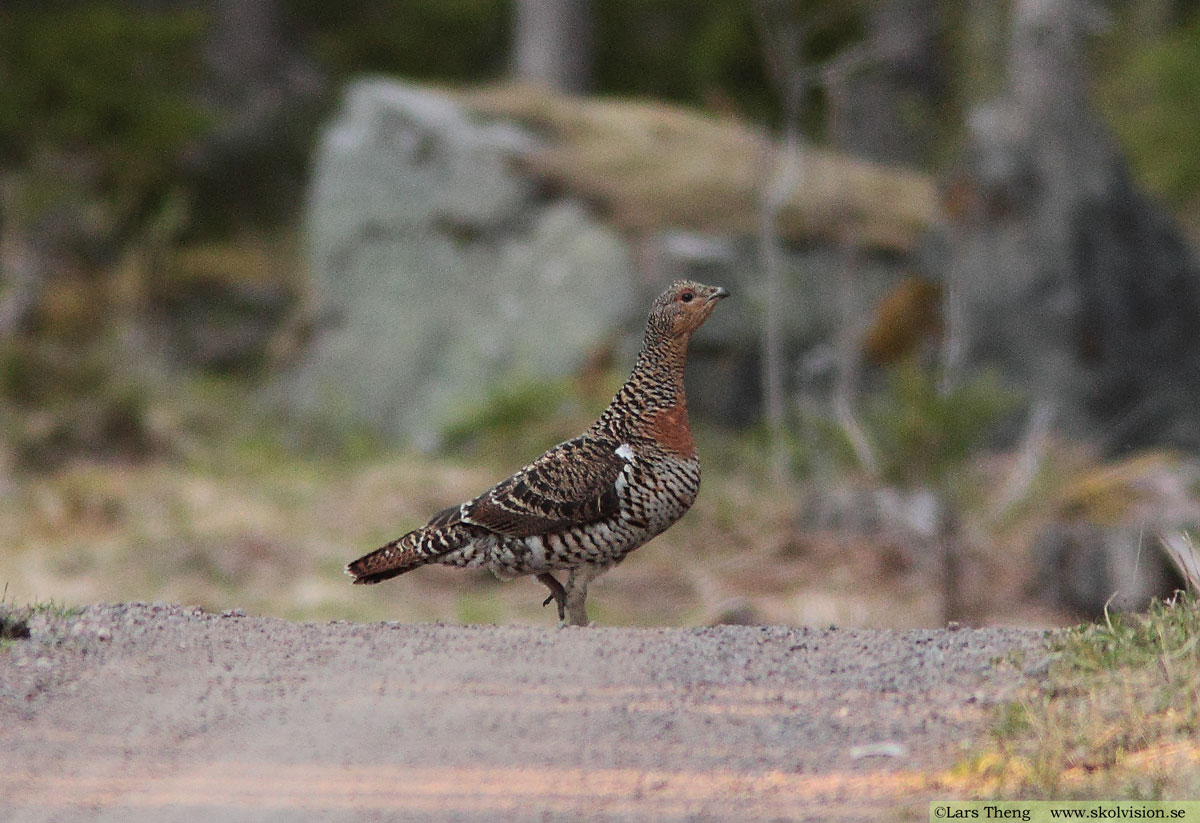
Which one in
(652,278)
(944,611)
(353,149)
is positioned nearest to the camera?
(944,611)

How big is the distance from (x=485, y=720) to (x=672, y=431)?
1.73m

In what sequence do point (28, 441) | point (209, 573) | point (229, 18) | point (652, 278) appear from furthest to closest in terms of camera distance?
point (229, 18)
point (652, 278)
point (28, 441)
point (209, 573)

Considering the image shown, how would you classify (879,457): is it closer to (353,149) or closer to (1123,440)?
(1123,440)

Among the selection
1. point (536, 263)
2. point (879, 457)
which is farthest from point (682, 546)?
point (536, 263)

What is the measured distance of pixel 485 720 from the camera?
360 centimetres

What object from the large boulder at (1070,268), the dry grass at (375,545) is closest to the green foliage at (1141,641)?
the dry grass at (375,545)

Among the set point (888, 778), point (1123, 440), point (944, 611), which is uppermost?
point (1123, 440)

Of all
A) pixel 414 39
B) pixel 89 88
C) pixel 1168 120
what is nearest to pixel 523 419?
pixel 89 88

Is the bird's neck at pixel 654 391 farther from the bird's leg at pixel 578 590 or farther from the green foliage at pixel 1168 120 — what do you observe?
the green foliage at pixel 1168 120

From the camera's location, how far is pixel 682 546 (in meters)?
9.02

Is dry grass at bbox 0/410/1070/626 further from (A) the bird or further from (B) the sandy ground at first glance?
(B) the sandy ground

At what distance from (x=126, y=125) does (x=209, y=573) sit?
7524 mm

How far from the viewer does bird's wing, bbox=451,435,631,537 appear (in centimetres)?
492

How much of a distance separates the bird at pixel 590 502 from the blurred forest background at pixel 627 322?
156 cm
